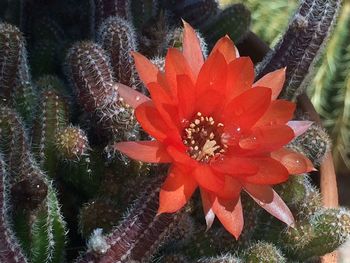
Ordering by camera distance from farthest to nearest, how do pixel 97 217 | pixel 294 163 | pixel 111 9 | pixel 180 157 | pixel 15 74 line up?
pixel 111 9, pixel 15 74, pixel 97 217, pixel 294 163, pixel 180 157

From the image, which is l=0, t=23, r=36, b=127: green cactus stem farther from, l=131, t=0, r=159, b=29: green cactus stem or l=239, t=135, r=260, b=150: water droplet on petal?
l=239, t=135, r=260, b=150: water droplet on petal

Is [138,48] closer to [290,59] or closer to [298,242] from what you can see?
[290,59]

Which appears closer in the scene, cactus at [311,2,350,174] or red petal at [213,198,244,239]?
red petal at [213,198,244,239]

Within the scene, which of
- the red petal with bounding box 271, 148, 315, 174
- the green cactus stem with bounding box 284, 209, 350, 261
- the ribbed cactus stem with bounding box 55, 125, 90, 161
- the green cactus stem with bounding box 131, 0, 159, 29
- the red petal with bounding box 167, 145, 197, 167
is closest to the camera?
the red petal with bounding box 167, 145, 197, 167

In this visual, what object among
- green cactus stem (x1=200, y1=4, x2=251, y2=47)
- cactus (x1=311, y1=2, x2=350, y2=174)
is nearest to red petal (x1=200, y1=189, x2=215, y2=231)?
green cactus stem (x1=200, y1=4, x2=251, y2=47)

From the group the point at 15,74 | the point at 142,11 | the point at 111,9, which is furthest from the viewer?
the point at 142,11

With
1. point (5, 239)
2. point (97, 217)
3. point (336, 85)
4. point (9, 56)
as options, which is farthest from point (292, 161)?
point (336, 85)

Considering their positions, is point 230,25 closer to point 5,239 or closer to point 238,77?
point 238,77
